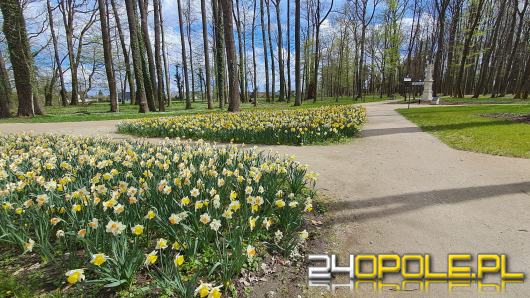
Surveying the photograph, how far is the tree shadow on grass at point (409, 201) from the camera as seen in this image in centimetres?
315

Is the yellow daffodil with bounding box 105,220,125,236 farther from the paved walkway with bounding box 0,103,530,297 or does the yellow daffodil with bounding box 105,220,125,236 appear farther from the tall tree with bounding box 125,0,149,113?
the tall tree with bounding box 125,0,149,113

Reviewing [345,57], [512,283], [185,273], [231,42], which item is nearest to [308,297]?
[185,273]

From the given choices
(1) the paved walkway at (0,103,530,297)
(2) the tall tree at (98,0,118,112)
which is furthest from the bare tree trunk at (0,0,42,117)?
(1) the paved walkway at (0,103,530,297)

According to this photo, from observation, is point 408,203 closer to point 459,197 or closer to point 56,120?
point 459,197

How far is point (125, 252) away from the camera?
76.8 inches

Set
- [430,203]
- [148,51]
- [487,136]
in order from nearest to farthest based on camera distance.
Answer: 1. [430,203]
2. [487,136]
3. [148,51]

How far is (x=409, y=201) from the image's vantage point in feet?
11.2

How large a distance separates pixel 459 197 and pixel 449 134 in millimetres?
5016

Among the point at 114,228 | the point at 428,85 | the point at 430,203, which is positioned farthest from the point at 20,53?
the point at 428,85

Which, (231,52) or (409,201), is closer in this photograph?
(409,201)

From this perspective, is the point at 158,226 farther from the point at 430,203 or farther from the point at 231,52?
the point at 231,52

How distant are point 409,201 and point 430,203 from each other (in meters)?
0.22

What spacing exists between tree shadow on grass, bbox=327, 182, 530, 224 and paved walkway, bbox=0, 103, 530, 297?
0.01 m

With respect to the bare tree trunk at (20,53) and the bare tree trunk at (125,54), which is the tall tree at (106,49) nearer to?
the bare tree trunk at (125,54)
